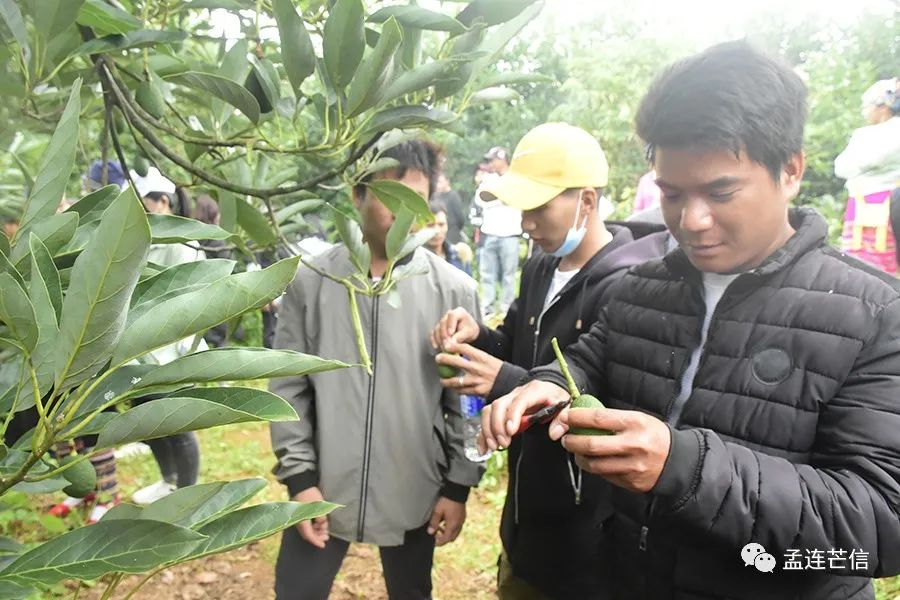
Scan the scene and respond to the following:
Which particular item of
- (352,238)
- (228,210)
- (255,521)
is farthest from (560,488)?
(255,521)

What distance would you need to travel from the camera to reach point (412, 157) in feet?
6.27

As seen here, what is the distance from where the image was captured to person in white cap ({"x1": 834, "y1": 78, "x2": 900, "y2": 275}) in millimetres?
3955

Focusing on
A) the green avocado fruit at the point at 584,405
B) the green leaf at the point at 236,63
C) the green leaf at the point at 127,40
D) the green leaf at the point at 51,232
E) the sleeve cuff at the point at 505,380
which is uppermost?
the green leaf at the point at 127,40

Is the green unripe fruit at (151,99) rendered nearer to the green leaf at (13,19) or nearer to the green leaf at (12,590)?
the green leaf at (13,19)

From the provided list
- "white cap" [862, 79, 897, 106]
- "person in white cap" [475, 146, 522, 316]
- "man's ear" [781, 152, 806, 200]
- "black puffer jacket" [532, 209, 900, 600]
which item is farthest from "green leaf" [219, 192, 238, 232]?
"person in white cap" [475, 146, 522, 316]

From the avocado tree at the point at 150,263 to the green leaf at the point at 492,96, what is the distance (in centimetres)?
1

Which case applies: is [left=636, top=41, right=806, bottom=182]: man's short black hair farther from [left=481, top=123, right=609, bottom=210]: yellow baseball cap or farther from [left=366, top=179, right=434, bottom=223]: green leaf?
[left=481, top=123, right=609, bottom=210]: yellow baseball cap

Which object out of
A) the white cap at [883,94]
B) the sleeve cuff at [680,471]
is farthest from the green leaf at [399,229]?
the white cap at [883,94]

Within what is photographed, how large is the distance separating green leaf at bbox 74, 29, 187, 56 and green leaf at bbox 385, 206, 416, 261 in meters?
0.53

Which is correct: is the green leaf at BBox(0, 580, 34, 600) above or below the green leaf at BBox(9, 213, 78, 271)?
below

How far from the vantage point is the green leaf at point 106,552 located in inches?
21.2

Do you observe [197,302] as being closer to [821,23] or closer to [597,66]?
[597,66]

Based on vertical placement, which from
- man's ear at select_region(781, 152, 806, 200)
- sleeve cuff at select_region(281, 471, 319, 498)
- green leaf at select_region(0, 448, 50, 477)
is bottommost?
sleeve cuff at select_region(281, 471, 319, 498)

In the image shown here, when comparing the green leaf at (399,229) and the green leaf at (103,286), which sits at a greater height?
the green leaf at (103,286)
